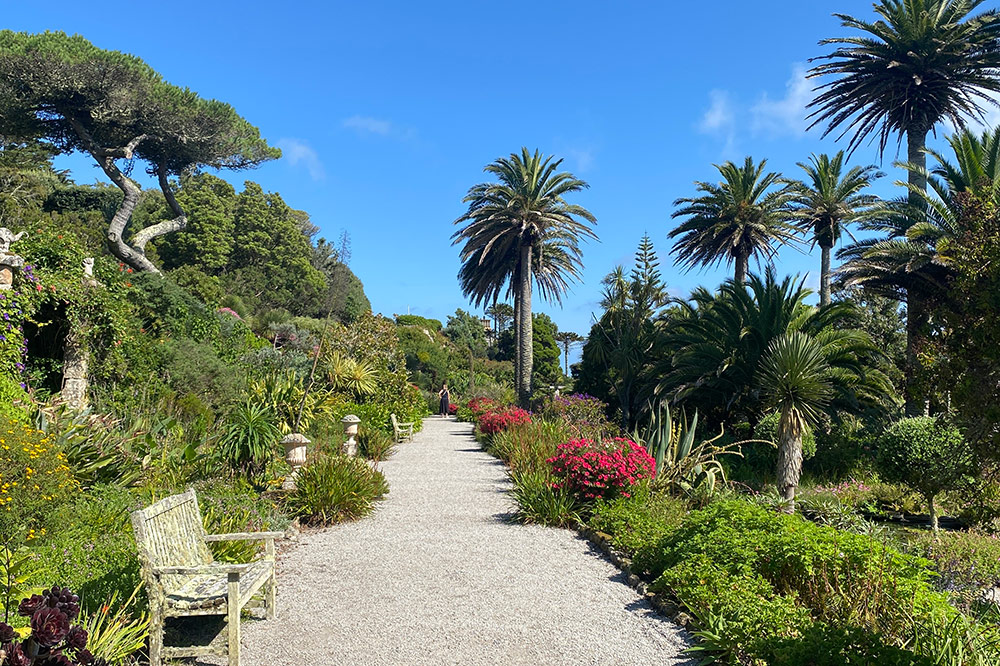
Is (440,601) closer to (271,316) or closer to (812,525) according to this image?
(812,525)

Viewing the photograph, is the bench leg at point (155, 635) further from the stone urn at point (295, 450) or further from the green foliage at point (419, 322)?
the green foliage at point (419, 322)

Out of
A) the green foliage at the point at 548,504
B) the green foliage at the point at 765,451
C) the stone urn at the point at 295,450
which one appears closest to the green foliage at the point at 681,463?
the green foliage at the point at 548,504

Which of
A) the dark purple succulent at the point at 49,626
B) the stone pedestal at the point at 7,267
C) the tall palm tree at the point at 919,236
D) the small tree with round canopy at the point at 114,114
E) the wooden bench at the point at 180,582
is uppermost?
the small tree with round canopy at the point at 114,114

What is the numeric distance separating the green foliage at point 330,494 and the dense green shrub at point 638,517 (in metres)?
2.95

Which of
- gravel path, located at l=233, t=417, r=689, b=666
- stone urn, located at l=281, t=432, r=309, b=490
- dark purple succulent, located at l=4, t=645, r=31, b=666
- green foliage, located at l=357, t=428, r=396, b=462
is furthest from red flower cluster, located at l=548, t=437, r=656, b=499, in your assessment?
green foliage, located at l=357, t=428, r=396, b=462

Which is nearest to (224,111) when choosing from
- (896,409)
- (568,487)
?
(568,487)

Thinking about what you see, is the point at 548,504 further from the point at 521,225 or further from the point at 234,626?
the point at 521,225

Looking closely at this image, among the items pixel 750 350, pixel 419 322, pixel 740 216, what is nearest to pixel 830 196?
pixel 740 216

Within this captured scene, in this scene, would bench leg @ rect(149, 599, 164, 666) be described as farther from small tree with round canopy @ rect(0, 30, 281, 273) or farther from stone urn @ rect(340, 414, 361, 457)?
small tree with round canopy @ rect(0, 30, 281, 273)

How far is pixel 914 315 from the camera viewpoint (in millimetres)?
16344

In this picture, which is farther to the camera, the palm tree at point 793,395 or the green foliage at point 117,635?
the palm tree at point 793,395

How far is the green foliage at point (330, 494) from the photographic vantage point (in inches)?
305

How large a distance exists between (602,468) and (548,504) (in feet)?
2.73

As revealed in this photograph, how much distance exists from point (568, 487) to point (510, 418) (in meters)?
8.67
